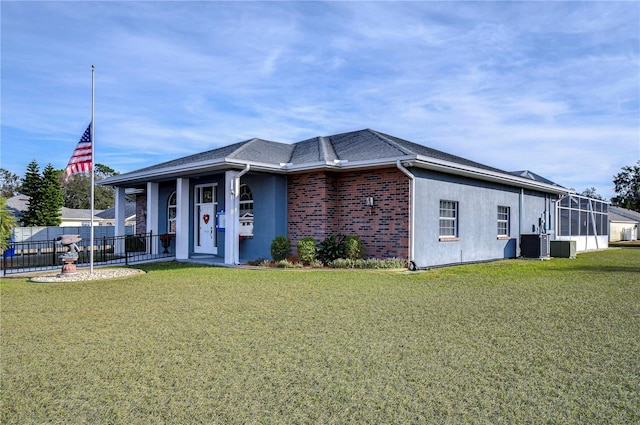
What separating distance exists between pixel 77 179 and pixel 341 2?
63055 mm

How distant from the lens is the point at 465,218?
15.7 meters

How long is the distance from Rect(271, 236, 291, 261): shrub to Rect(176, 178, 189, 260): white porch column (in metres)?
3.76

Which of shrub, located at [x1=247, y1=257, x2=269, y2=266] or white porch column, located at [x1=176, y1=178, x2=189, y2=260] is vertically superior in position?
white porch column, located at [x1=176, y1=178, x2=189, y2=260]

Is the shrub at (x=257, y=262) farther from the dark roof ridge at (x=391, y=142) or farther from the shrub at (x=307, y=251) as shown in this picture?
the dark roof ridge at (x=391, y=142)

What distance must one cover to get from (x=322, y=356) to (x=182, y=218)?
1237 cm

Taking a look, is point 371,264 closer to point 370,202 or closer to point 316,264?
point 316,264

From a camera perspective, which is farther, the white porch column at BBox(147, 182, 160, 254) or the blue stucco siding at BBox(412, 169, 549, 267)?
the white porch column at BBox(147, 182, 160, 254)

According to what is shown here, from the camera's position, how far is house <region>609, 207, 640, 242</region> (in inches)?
1727

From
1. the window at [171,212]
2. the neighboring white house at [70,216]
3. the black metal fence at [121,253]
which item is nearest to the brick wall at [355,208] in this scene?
the black metal fence at [121,253]

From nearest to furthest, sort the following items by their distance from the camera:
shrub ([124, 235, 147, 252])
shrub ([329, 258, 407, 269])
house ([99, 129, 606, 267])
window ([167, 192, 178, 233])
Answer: shrub ([329, 258, 407, 269]), house ([99, 129, 606, 267]), window ([167, 192, 178, 233]), shrub ([124, 235, 147, 252])

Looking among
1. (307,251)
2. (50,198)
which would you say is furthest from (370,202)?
(50,198)

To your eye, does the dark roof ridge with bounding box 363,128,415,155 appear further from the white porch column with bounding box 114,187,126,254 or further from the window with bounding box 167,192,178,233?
the white porch column with bounding box 114,187,126,254

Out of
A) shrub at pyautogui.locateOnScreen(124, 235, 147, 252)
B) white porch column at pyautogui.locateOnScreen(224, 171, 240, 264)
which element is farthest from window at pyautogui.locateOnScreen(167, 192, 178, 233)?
white porch column at pyautogui.locateOnScreen(224, 171, 240, 264)

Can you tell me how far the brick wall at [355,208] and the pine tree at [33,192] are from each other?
29850 mm
